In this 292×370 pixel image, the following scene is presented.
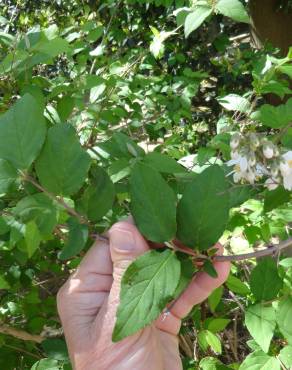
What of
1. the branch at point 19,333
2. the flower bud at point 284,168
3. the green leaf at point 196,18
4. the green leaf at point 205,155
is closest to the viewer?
the flower bud at point 284,168

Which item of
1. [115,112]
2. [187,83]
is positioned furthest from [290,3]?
[115,112]

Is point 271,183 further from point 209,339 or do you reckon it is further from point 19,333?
point 19,333

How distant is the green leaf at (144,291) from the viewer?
2.51 feet

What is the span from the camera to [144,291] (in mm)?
786

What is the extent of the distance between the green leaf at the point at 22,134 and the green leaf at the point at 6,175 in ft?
0.04

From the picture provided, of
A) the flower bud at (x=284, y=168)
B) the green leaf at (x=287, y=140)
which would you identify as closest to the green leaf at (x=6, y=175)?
the flower bud at (x=284, y=168)

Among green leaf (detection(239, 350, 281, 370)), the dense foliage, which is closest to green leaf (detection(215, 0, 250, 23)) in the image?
the dense foliage

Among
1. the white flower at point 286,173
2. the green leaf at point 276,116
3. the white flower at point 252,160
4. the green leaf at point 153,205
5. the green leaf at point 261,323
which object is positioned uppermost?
the green leaf at point 153,205

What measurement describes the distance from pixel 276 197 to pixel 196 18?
1.79 feet

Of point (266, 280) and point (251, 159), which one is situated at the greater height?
point (251, 159)

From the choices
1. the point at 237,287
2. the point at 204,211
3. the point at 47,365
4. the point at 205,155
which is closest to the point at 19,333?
the point at 47,365

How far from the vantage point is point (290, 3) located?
13.7 feet

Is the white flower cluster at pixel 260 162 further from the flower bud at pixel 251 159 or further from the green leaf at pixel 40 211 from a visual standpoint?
the green leaf at pixel 40 211

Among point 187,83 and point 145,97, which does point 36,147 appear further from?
point 187,83
